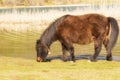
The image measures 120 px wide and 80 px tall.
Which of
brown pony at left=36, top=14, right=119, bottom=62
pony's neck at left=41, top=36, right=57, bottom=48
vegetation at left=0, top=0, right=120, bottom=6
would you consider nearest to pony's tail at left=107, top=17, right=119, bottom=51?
brown pony at left=36, top=14, right=119, bottom=62

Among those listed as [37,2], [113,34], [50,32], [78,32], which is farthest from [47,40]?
[37,2]

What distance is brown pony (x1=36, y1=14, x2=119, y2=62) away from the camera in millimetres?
15273

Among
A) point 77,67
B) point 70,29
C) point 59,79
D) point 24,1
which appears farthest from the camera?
point 24,1

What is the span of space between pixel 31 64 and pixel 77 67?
1759 mm

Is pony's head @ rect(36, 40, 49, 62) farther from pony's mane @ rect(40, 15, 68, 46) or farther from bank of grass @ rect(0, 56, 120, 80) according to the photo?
bank of grass @ rect(0, 56, 120, 80)

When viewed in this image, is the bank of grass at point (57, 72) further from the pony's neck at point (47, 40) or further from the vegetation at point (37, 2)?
the vegetation at point (37, 2)

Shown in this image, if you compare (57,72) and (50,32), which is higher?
(57,72)

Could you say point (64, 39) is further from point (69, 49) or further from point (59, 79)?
point (59, 79)

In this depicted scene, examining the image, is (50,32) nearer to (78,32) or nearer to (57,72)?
(78,32)

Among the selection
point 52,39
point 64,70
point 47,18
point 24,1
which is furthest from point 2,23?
point 24,1

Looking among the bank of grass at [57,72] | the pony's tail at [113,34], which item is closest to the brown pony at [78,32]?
the pony's tail at [113,34]

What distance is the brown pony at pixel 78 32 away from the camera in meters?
15.3

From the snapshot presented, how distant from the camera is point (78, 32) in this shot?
1534 centimetres

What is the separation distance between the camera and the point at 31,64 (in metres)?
14.2
